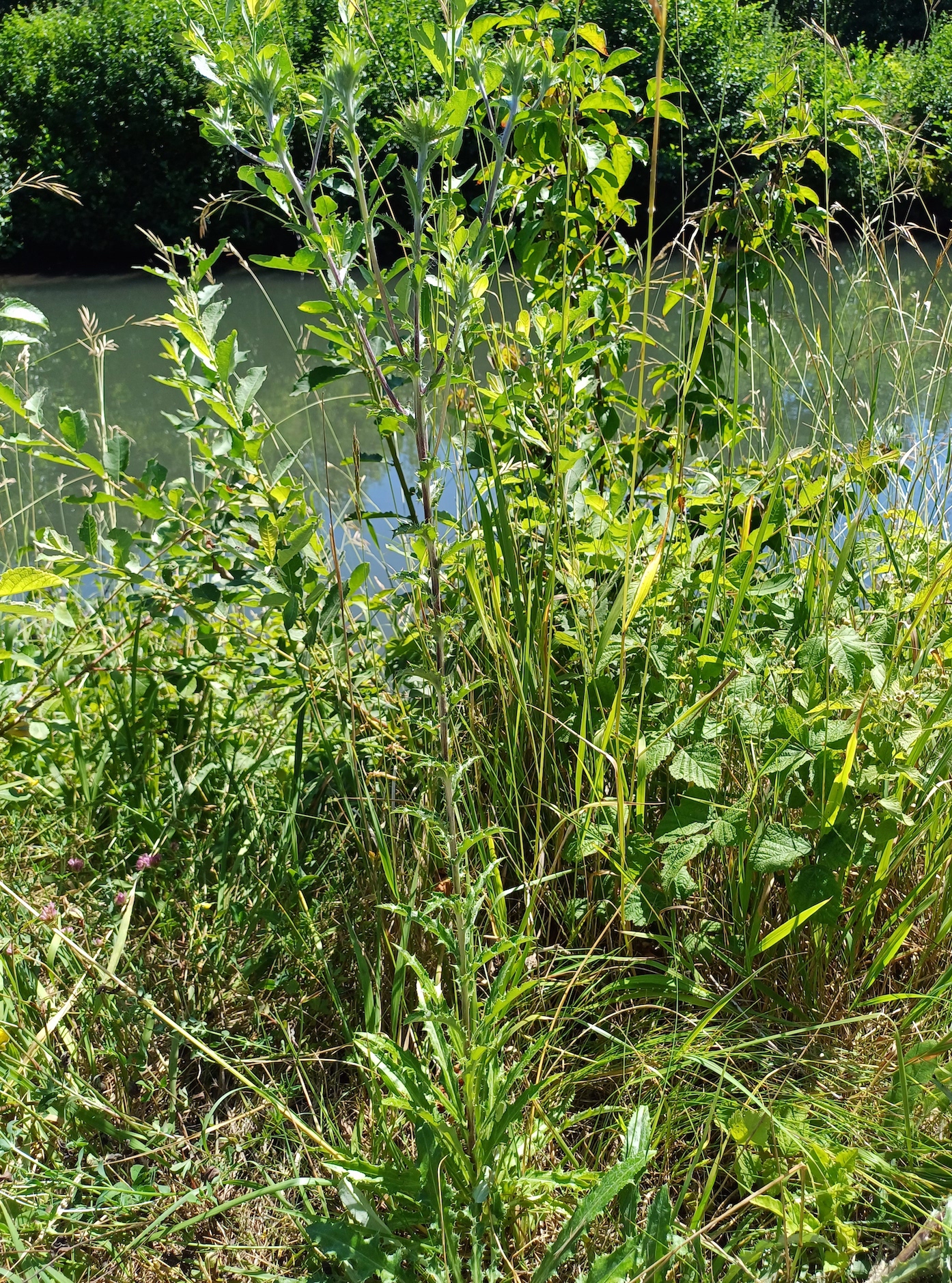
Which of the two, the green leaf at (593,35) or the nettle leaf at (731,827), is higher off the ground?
the green leaf at (593,35)

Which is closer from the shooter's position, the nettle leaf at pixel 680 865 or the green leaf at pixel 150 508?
the nettle leaf at pixel 680 865

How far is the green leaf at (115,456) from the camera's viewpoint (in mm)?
A: 1306

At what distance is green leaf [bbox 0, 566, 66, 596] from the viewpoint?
111 cm

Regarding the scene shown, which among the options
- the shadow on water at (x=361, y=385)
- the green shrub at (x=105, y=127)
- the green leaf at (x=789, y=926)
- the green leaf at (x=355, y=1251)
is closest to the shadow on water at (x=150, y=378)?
the shadow on water at (x=361, y=385)

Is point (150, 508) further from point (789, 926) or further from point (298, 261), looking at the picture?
point (789, 926)

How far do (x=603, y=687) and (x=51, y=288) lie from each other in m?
10.7

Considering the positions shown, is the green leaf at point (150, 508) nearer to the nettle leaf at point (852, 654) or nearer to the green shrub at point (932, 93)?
the nettle leaf at point (852, 654)

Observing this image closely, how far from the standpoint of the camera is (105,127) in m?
11.4

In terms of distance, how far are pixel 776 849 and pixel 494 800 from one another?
0.33 m

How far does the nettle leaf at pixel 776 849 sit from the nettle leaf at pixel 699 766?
3.0 inches

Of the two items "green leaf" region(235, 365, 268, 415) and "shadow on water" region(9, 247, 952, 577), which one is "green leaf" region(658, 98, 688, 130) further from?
"green leaf" region(235, 365, 268, 415)

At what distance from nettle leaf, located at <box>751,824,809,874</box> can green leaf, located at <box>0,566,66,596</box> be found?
2.74 feet

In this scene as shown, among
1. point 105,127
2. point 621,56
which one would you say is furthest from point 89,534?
point 105,127

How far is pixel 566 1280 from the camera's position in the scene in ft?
3.01
